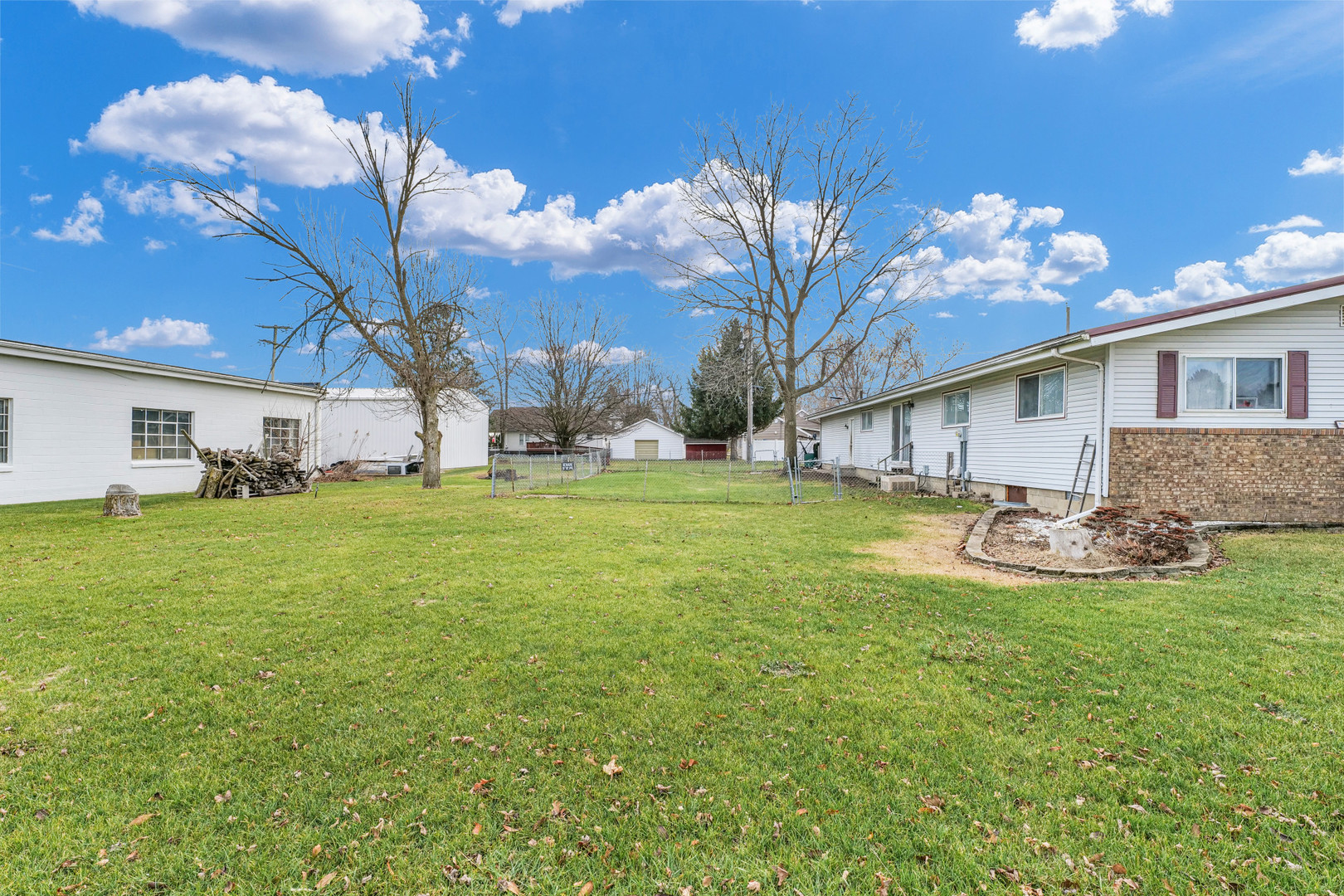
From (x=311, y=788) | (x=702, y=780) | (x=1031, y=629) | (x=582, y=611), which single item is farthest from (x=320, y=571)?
(x=1031, y=629)

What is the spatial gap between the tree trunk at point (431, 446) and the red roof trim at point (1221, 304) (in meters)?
17.3

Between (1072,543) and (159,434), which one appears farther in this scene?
(159,434)

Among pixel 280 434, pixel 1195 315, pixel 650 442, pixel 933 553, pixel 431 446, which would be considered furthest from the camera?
pixel 650 442

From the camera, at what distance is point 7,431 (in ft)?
43.8

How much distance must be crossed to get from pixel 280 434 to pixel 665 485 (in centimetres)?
1370

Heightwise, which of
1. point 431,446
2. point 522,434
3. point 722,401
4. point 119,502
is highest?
point 722,401

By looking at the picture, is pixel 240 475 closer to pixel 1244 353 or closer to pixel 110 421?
pixel 110 421

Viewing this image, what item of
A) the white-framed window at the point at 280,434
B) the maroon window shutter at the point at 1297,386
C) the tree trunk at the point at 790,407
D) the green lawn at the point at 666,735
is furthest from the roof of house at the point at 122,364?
the maroon window shutter at the point at 1297,386

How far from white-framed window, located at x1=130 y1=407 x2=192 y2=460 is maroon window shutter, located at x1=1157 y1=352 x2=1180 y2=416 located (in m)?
23.5

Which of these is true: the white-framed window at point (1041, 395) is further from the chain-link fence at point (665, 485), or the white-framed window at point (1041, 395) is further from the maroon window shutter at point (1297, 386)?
the chain-link fence at point (665, 485)

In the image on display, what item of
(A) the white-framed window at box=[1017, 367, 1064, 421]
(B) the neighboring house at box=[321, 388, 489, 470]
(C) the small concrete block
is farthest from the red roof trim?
(B) the neighboring house at box=[321, 388, 489, 470]

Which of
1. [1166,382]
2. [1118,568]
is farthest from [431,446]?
[1166,382]

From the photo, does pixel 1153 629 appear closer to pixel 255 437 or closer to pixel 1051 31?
pixel 1051 31

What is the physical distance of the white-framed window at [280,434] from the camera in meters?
19.8
